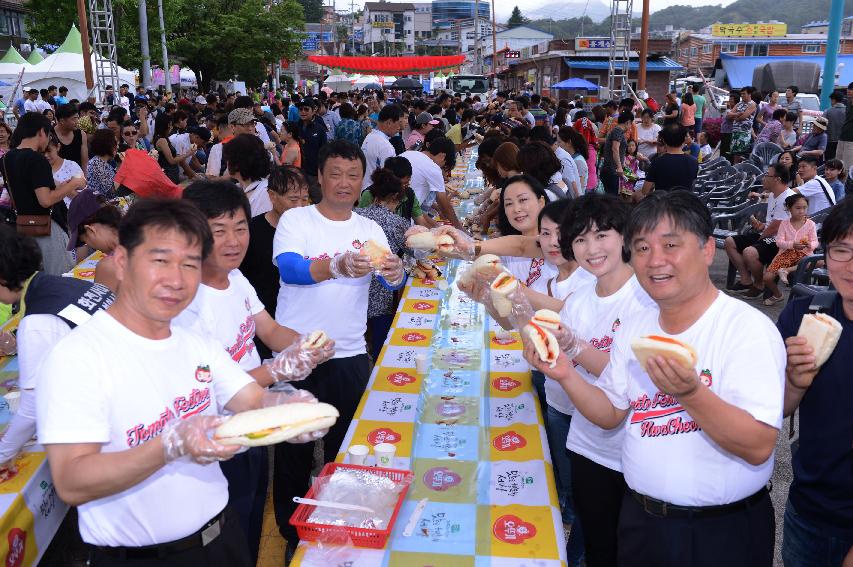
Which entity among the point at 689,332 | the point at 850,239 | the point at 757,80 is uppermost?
the point at 757,80

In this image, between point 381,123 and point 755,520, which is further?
point 381,123

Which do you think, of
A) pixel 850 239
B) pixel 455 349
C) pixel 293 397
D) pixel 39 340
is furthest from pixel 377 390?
pixel 850 239

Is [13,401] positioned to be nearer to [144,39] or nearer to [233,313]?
[233,313]

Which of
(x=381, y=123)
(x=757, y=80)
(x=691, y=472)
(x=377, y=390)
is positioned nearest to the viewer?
(x=691, y=472)

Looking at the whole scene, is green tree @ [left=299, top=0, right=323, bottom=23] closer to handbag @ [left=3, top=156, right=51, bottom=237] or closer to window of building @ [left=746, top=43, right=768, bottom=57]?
window of building @ [left=746, top=43, right=768, bottom=57]

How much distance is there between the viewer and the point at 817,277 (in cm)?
559

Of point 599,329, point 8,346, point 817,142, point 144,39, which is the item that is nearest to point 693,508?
point 599,329

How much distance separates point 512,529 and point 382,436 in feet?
2.76

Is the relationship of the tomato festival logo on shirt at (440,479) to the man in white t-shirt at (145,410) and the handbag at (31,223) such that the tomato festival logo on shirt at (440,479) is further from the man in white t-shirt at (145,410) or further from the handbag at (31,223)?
the handbag at (31,223)

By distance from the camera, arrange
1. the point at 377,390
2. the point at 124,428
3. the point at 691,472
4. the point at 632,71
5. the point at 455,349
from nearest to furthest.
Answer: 1. the point at 124,428
2. the point at 691,472
3. the point at 377,390
4. the point at 455,349
5. the point at 632,71

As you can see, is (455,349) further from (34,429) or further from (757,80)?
(757,80)

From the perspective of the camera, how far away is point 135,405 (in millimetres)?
1705

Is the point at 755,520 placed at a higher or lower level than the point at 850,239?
lower

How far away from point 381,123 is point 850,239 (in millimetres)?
7166
